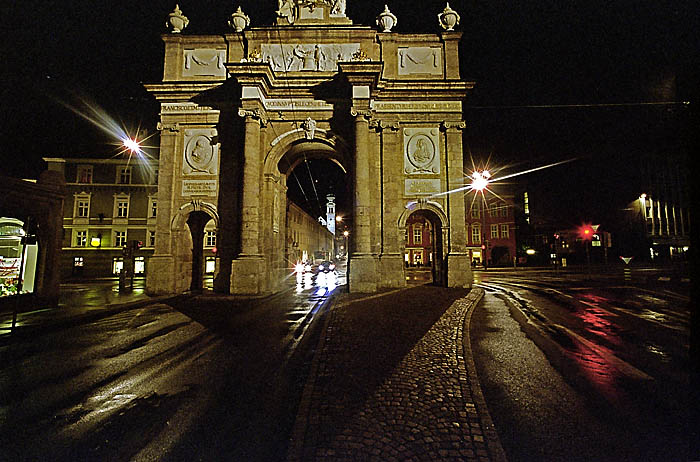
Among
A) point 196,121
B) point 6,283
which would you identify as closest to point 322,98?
point 196,121

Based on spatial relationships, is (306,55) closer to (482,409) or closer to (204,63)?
(204,63)

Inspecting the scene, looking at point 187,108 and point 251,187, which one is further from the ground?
point 187,108

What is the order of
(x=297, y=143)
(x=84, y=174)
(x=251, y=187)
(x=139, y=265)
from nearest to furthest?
(x=251, y=187), (x=297, y=143), (x=84, y=174), (x=139, y=265)

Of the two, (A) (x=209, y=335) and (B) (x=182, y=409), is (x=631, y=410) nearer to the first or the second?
(B) (x=182, y=409)

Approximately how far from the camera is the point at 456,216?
17.8 meters

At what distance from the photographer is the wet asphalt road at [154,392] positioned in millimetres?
3277

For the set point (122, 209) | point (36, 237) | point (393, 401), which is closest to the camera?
point (393, 401)

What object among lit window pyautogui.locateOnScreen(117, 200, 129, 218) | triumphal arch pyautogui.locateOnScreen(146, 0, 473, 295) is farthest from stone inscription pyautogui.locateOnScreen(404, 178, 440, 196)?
lit window pyautogui.locateOnScreen(117, 200, 129, 218)

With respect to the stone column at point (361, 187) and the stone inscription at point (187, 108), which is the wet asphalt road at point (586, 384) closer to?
the stone column at point (361, 187)

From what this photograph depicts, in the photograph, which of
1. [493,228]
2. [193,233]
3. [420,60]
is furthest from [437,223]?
[493,228]

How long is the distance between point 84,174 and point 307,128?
26.7 metres

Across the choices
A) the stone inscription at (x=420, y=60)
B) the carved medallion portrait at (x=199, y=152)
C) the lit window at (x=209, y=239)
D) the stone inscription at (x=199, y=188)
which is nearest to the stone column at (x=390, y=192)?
the stone inscription at (x=420, y=60)

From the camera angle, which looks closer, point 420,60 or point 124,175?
point 420,60

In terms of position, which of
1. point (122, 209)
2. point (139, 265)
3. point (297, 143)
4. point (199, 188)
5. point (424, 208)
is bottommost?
point (139, 265)
